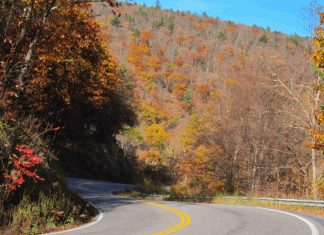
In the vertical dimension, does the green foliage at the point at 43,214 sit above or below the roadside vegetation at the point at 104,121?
below

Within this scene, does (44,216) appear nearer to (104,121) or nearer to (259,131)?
(259,131)

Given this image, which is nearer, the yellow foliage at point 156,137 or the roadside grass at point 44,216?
the roadside grass at point 44,216

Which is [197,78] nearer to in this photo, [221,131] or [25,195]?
[221,131]

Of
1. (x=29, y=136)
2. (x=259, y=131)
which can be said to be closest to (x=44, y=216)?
(x=29, y=136)

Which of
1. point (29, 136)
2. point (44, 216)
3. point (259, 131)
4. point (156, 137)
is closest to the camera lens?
point (44, 216)

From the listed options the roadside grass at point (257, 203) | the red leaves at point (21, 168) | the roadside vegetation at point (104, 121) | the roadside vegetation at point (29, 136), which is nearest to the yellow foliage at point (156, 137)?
the roadside vegetation at point (104, 121)

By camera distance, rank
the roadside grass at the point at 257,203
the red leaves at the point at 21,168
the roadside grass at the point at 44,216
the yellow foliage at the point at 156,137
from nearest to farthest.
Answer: the red leaves at the point at 21,168
the roadside grass at the point at 44,216
the roadside grass at the point at 257,203
the yellow foliage at the point at 156,137

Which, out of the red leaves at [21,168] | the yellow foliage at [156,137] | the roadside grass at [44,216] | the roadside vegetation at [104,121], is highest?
the yellow foliage at [156,137]

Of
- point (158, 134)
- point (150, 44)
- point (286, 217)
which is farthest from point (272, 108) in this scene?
point (150, 44)

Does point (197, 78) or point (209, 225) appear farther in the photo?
point (197, 78)

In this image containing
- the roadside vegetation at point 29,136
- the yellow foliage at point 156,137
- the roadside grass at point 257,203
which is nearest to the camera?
the roadside vegetation at point 29,136

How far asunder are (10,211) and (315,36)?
1397 centimetres

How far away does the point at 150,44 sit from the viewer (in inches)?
7539

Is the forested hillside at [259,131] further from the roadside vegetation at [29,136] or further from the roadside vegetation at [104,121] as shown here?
the roadside vegetation at [29,136]
